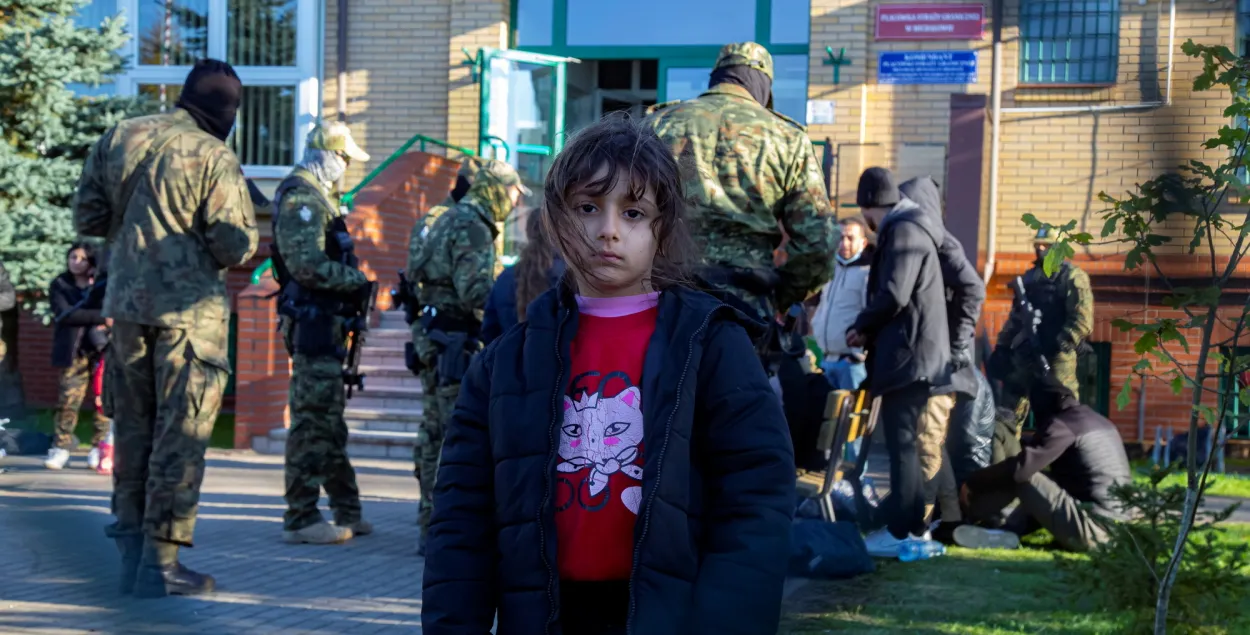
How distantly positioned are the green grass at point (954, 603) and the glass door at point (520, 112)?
8736 mm

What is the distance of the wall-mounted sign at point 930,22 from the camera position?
13891mm

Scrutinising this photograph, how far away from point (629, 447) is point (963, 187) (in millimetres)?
10538

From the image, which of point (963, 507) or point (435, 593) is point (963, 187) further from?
point (435, 593)

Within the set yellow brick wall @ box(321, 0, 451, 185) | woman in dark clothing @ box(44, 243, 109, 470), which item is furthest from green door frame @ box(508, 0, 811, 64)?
woman in dark clothing @ box(44, 243, 109, 470)

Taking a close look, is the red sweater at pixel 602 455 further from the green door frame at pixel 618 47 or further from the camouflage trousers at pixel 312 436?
the green door frame at pixel 618 47

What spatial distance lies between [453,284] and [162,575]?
6.80 ft

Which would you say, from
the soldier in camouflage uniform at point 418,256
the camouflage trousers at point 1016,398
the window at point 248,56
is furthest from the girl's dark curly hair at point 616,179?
the window at point 248,56

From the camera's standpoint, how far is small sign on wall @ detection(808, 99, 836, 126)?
1443 centimetres

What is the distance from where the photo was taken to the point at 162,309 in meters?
5.89

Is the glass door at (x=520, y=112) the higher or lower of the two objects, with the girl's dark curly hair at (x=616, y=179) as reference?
higher

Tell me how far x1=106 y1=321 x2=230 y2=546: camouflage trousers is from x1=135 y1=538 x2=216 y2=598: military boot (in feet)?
0.20

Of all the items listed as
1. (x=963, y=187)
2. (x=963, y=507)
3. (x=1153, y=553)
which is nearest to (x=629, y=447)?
(x=1153, y=553)

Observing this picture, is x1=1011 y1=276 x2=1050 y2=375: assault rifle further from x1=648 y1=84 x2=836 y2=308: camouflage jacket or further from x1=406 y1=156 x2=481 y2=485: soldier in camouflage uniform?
x1=406 y1=156 x2=481 y2=485: soldier in camouflage uniform

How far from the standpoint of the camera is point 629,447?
2.55 m
